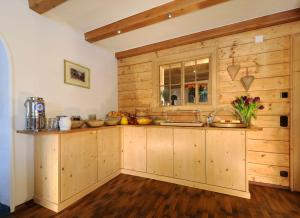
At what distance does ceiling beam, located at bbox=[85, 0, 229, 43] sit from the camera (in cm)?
189

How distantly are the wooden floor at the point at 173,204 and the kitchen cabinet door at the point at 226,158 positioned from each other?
19 centimetres

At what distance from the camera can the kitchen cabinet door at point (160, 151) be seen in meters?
2.49

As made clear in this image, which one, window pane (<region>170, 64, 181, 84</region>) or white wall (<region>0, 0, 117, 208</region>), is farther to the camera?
window pane (<region>170, 64, 181, 84</region>)

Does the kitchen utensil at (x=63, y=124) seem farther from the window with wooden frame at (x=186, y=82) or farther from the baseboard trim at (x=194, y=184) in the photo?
the window with wooden frame at (x=186, y=82)

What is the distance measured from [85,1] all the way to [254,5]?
2219 millimetres

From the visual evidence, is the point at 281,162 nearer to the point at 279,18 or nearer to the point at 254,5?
the point at 279,18

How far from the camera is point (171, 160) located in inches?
97.5

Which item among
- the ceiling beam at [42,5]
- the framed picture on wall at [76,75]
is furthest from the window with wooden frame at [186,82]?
the ceiling beam at [42,5]

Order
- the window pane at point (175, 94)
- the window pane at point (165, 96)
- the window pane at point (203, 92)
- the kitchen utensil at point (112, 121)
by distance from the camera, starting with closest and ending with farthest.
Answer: the kitchen utensil at point (112, 121)
the window pane at point (203, 92)
the window pane at point (175, 94)
the window pane at point (165, 96)

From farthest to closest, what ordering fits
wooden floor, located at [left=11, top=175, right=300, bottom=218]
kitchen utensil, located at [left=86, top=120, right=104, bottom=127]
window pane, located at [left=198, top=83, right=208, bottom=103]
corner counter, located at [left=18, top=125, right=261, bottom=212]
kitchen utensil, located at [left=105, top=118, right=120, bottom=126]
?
1. window pane, located at [left=198, top=83, right=208, bottom=103]
2. kitchen utensil, located at [left=105, top=118, right=120, bottom=126]
3. kitchen utensil, located at [left=86, top=120, right=104, bottom=127]
4. corner counter, located at [left=18, top=125, right=261, bottom=212]
5. wooden floor, located at [left=11, top=175, right=300, bottom=218]

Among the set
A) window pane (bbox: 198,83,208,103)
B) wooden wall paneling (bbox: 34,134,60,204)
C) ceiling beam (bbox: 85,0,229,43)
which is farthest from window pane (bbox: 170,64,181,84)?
wooden wall paneling (bbox: 34,134,60,204)

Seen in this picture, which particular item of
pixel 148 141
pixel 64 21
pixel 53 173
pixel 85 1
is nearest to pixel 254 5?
pixel 85 1

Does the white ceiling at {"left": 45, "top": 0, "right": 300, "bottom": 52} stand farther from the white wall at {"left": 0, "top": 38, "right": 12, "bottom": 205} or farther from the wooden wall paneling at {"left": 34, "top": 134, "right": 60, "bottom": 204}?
the wooden wall paneling at {"left": 34, "top": 134, "right": 60, "bottom": 204}

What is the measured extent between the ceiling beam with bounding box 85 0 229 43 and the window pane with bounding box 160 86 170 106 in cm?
132
